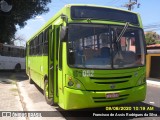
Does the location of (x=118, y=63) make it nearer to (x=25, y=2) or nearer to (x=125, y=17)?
(x=125, y=17)

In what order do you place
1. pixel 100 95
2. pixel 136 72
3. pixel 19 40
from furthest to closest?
1. pixel 19 40
2. pixel 136 72
3. pixel 100 95

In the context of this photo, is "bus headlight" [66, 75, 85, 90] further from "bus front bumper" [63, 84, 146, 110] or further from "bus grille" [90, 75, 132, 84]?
"bus grille" [90, 75, 132, 84]

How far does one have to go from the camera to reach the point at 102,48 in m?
8.23

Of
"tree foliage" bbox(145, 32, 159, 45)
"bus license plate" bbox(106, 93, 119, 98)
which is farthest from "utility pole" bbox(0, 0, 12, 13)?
"tree foliage" bbox(145, 32, 159, 45)

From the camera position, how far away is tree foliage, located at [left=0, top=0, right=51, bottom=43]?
27.8m

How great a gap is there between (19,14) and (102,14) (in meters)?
21.7

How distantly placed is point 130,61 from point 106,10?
61.9 inches

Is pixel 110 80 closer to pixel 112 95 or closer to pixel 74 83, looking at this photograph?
pixel 112 95

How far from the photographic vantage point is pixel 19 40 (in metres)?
79.4

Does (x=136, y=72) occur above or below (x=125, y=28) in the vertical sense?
below

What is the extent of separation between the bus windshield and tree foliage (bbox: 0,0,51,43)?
Result: 20132 millimetres

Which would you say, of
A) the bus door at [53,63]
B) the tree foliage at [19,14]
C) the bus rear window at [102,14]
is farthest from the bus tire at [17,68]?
the bus rear window at [102,14]

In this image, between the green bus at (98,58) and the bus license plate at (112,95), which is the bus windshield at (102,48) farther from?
the bus license plate at (112,95)

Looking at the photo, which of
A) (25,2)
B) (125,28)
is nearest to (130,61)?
(125,28)
